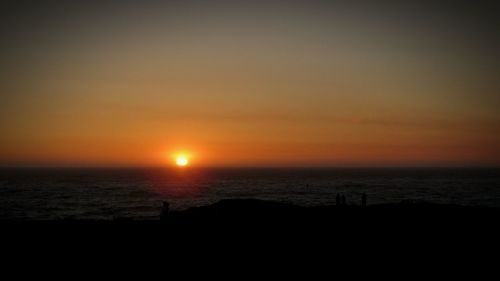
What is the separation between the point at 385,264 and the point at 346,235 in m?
2.69

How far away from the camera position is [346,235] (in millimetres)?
15391

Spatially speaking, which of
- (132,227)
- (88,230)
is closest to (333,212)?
(132,227)

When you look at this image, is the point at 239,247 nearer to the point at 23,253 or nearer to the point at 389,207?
the point at 23,253

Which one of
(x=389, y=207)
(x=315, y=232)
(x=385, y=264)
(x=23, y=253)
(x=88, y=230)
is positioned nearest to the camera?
(x=385, y=264)

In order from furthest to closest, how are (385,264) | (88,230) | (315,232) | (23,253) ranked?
(88,230), (315,232), (23,253), (385,264)

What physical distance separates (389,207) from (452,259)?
796 cm

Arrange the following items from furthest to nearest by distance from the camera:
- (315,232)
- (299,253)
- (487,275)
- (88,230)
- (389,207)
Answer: (389,207) → (88,230) → (315,232) → (299,253) → (487,275)

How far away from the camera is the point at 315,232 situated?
15.7 metres

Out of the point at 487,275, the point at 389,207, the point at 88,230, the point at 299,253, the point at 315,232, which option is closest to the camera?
Answer: the point at 487,275

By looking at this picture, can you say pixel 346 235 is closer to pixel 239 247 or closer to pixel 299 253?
pixel 299 253

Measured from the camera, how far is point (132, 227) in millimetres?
19359

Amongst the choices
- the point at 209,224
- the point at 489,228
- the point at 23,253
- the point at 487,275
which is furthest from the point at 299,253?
the point at 23,253

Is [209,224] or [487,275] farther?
[209,224]

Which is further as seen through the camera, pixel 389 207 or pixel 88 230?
pixel 389 207
